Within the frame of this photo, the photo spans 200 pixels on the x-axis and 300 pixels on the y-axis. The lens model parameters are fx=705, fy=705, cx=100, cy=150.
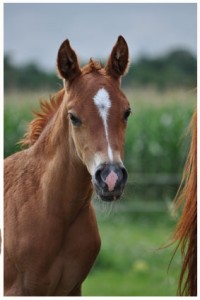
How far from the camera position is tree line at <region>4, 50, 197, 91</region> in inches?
371

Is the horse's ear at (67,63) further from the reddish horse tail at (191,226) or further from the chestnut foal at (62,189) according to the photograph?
the reddish horse tail at (191,226)

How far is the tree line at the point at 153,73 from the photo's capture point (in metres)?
9.41

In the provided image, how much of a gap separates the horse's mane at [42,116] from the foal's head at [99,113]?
261 millimetres

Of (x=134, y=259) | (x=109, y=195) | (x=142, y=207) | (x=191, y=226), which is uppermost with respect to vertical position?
(x=109, y=195)

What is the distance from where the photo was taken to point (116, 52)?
3.22 metres

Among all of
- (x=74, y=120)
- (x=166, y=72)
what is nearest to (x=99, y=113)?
(x=74, y=120)

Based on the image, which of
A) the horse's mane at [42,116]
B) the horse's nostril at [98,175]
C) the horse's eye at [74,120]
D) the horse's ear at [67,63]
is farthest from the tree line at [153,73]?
the horse's nostril at [98,175]

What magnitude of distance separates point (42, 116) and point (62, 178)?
0.41 m

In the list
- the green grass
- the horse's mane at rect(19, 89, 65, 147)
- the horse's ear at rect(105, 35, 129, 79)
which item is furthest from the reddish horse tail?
the green grass

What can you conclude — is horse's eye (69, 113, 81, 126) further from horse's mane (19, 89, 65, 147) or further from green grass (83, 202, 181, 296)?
green grass (83, 202, 181, 296)

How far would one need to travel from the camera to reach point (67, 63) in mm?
3219

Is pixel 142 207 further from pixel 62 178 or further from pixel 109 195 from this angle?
pixel 109 195

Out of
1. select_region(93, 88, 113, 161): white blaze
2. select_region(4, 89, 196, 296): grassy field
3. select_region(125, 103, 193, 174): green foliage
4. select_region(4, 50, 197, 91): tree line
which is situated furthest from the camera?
select_region(125, 103, 193, 174): green foliage

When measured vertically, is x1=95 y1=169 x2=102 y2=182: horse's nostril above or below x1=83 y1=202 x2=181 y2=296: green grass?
above
